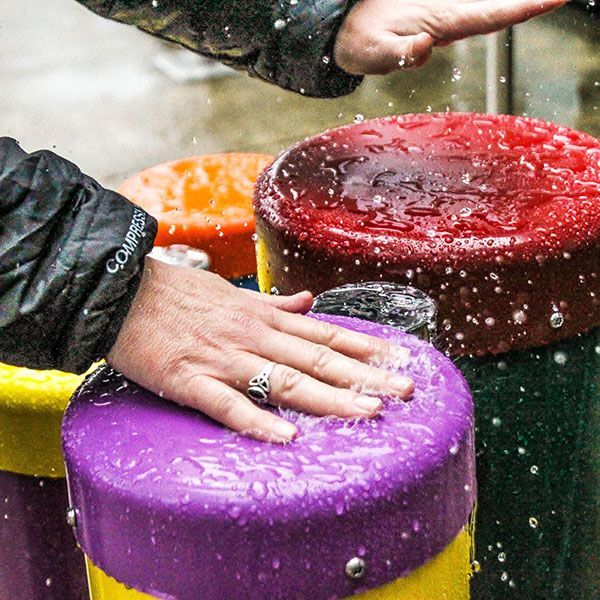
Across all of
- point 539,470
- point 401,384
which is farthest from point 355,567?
point 539,470

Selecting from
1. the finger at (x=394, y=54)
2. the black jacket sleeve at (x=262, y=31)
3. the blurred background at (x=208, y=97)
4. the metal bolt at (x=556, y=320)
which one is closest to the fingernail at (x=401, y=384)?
the metal bolt at (x=556, y=320)

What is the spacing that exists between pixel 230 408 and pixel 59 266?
0.30 meters

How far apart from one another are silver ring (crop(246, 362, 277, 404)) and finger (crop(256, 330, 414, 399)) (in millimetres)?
38

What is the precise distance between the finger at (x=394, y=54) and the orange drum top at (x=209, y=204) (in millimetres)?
436

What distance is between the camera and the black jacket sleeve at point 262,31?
2184 mm

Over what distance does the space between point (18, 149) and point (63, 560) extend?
810 mm

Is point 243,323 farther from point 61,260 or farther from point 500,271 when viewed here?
point 500,271

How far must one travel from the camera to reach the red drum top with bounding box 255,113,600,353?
5.86 feet

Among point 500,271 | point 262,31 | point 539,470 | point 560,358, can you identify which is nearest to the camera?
point 500,271

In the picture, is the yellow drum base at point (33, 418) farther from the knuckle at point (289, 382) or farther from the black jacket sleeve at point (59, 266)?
the knuckle at point (289, 382)

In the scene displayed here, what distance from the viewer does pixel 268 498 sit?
1.26 m

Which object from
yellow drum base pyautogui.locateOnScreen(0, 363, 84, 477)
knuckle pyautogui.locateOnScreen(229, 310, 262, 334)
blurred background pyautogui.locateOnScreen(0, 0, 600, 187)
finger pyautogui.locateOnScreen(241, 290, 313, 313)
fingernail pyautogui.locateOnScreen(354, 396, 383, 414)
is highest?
fingernail pyautogui.locateOnScreen(354, 396, 383, 414)

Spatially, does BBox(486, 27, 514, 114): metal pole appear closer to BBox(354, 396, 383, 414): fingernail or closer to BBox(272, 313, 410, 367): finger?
BBox(272, 313, 410, 367): finger

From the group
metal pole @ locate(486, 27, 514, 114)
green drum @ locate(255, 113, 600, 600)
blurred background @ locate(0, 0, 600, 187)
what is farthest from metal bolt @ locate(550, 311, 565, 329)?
blurred background @ locate(0, 0, 600, 187)
